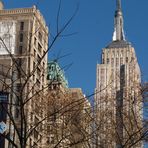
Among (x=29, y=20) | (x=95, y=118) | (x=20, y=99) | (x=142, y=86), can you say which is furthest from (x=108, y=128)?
(x=29, y=20)

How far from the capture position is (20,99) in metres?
18.2

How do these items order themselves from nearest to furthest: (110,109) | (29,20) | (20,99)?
(20,99), (110,109), (29,20)

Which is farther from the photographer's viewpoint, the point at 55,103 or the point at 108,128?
the point at 55,103

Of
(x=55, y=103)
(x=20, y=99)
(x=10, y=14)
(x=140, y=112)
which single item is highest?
(x=10, y=14)

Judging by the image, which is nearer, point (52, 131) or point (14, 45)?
point (52, 131)

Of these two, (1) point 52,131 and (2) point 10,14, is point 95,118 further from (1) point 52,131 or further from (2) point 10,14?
(2) point 10,14

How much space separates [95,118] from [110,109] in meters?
1.70

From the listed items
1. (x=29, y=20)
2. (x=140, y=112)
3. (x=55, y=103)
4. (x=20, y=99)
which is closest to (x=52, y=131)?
(x=55, y=103)

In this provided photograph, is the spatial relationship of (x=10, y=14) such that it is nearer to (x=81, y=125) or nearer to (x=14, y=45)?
(x=14, y=45)

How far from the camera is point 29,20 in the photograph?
130m

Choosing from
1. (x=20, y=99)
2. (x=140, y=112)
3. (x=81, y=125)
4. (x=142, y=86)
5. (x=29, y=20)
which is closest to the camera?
(x=20, y=99)

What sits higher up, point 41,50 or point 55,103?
point 41,50

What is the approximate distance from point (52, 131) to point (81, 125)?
3565 mm


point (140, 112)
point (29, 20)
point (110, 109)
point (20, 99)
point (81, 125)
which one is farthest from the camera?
point (29, 20)
